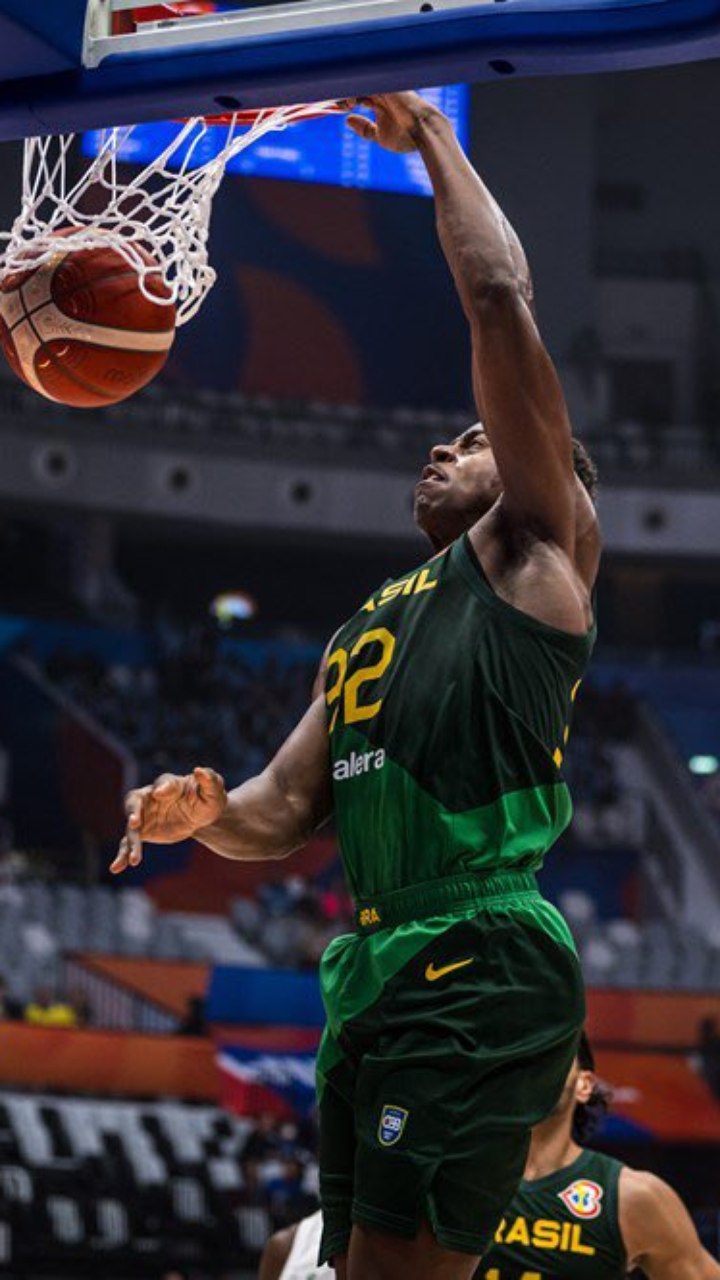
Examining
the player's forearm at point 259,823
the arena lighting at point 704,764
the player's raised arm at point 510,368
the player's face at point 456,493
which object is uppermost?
the player's raised arm at point 510,368

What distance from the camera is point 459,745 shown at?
3.06 metres

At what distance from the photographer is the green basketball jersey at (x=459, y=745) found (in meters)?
3.04

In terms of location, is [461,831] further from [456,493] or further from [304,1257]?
[304,1257]

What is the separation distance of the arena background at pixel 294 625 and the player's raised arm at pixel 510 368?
38.4 ft

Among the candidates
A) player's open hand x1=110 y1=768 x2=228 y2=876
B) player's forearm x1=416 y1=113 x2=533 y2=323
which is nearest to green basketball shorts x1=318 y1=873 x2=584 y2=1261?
player's open hand x1=110 y1=768 x2=228 y2=876

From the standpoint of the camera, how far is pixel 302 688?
23812mm

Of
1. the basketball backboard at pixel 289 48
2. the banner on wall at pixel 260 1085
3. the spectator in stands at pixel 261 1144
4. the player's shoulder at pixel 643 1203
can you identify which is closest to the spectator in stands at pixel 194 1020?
the banner on wall at pixel 260 1085

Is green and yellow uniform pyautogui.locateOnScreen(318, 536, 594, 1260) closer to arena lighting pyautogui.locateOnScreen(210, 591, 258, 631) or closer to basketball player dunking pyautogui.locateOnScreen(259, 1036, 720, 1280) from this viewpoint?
basketball player dunking pyautogui.locateOnScreen(259, 1036, 720, 1280)

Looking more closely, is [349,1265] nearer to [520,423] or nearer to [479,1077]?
[479,1077]

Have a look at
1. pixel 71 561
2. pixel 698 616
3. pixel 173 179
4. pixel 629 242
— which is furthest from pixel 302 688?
pixel 173 179

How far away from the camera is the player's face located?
3428mm

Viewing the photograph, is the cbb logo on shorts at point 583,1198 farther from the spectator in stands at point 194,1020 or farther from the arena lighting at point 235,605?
the arena lighting at point 235,605

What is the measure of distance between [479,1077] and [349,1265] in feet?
1.15

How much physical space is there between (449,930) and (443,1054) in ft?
0.64
